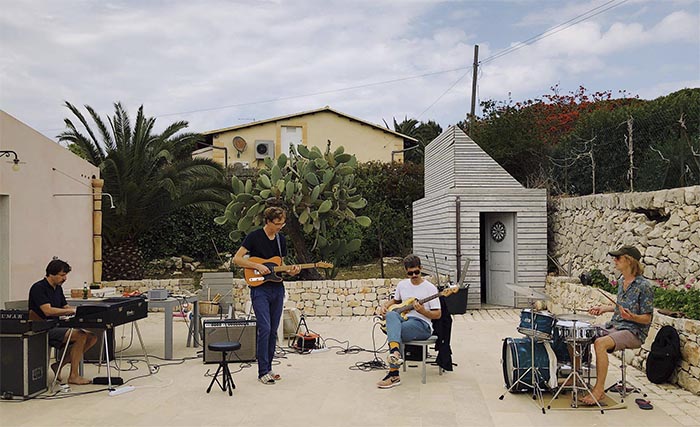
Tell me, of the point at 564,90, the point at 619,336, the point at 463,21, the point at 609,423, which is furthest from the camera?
the point at 564,90

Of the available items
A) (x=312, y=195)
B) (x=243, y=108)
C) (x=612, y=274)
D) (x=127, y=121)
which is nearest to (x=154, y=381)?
(x=312, y=195)

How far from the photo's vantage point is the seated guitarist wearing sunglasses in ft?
21.3

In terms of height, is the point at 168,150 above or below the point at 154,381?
above

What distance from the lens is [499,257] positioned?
12742mm

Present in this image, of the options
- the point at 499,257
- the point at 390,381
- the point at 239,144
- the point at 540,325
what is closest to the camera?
the point at 540,325

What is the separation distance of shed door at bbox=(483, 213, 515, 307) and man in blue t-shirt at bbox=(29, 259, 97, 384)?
823 cm

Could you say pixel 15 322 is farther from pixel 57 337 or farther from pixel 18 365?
pixel 57 337

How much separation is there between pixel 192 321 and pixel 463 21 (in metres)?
7.26

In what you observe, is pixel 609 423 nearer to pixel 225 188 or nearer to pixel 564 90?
pixel 225 188

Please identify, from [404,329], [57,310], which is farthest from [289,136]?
[57,310]

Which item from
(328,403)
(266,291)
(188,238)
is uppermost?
(188,238)

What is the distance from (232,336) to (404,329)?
2350mm

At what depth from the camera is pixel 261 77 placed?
14.4m

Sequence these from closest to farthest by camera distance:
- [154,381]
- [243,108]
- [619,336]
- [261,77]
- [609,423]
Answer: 1. [609,423]
2. [619,336]
3. [154,381]
4. [261,77]
5. [243,108]
